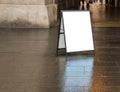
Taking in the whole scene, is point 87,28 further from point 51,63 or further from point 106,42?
point 106,42

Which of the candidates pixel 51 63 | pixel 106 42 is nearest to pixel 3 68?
pixel 51 63

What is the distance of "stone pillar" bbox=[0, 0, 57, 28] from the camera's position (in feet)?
41.7

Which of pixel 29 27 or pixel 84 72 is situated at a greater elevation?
pixel 84 72

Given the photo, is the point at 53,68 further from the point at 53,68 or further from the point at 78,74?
the point at 78,74

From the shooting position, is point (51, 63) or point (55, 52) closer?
point (51, 63)

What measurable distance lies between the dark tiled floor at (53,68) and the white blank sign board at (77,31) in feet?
0.71

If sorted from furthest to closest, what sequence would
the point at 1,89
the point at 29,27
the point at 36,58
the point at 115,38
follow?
the point at 29,27
the point at 115,38
the point at 36,58
the point at 1,89

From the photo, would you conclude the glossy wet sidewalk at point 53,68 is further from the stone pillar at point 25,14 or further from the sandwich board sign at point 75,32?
the stone pillar at point 25,14

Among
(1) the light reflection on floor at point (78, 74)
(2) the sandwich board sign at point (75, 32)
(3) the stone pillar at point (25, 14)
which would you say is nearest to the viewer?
(1) the light reflection on floor at point (78, 74)

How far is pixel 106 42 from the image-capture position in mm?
9477

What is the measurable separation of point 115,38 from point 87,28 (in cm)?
264

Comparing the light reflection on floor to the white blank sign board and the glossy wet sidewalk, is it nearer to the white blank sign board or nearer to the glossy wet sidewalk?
the glossy wet sidewalk

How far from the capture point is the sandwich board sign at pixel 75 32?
748 centimetres

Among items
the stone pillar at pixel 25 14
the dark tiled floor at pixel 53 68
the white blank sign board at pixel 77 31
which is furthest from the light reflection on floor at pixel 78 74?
the stone pillar at pixel 25 14
